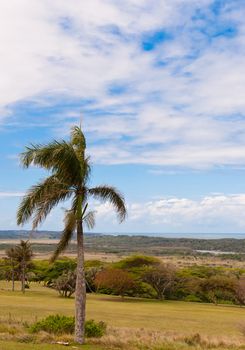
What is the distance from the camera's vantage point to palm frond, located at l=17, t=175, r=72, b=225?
2203 centimetres

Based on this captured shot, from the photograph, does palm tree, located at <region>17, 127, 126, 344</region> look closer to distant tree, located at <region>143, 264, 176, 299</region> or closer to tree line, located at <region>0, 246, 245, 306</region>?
tree line, located at <region>0, 246, 245, 306</region>

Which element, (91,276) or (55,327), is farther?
(91,276)

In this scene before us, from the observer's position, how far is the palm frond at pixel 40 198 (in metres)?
22.0

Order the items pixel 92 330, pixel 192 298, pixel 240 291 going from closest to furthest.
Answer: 1. pixel 92 330
2. pixel 240 291
3. pixel 192 298

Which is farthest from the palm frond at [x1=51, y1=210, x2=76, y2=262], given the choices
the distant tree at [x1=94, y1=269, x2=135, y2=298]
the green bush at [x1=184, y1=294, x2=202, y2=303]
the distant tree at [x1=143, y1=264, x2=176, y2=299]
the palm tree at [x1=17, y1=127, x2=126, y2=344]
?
the green bush at [x1=184, y1=294, x2=202, y2=303]

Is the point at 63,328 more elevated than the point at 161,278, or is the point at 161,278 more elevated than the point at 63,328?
the point at 63,328

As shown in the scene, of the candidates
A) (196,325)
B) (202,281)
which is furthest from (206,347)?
(202,281)

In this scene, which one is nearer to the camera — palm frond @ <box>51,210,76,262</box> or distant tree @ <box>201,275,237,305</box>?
palm frond @ <box>51,210,76,262</box>

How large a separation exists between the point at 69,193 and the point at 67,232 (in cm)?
187

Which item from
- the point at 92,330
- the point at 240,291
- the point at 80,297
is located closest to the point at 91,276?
the point at 240,291

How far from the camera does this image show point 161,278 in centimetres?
7738

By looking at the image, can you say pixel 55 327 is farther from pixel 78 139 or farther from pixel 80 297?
pixel 78 139

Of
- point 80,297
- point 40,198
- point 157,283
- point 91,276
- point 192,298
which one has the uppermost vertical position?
point 40,198

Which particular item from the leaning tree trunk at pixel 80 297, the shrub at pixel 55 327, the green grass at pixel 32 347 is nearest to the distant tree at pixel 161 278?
the shrub at pixel 55 327
